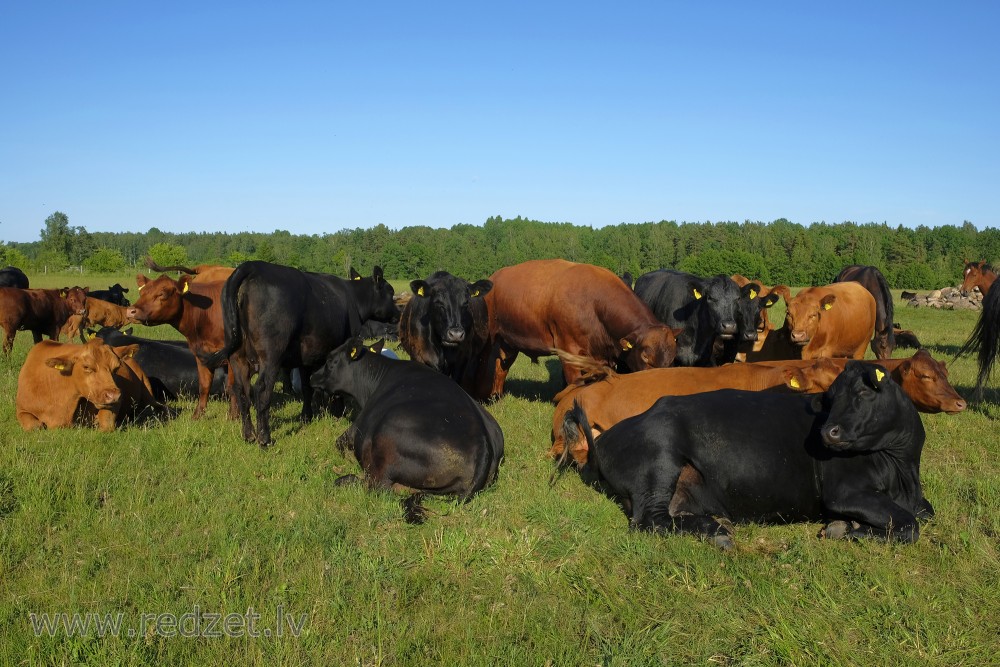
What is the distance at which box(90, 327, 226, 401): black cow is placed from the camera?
34.9 ft

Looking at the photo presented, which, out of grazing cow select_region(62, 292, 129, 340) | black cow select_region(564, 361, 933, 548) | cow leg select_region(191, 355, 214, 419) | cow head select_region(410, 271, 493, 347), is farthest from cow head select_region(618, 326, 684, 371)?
grazing cow select_region(62, 292, 129, 340)

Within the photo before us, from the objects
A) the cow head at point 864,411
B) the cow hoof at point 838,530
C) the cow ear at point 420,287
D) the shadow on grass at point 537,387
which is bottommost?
the shadow on grass at point 537,387

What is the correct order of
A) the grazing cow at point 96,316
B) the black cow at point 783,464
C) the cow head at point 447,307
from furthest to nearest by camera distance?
the grazing cow at point 96,316, the cow head at point 447,307, the black cow at point 783,464

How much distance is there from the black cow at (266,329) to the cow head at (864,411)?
5.26 meters

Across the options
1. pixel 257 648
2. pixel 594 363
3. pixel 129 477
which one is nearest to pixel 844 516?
pixel 594 363

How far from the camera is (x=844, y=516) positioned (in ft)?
17.9

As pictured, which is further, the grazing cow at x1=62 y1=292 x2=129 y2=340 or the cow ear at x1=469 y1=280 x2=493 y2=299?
the grazing cow at x1=62 y1=292 x2=129 y2=340

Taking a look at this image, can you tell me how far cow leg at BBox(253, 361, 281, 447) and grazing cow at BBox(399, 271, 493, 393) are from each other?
185cm

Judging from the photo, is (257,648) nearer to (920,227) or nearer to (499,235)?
(499,235)

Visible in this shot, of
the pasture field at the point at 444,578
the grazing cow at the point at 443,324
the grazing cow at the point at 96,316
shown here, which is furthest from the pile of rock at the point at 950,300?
the grazing cow at the point at 96,316

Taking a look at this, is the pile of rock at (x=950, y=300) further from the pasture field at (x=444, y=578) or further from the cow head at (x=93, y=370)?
the cow head at (x=93, y=370)

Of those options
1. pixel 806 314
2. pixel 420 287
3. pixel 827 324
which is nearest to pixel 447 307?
pixel 420 287

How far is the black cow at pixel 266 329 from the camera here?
26.3 feet

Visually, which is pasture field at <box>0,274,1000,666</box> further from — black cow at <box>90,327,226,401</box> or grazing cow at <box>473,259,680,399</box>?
black cow at <box>90,327,226,401</box>
